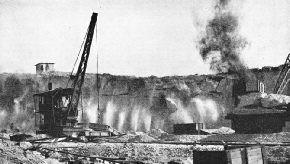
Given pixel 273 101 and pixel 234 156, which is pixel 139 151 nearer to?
pixel 234 156

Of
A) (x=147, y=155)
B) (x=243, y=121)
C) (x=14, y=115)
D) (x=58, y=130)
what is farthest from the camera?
(x=14, y=115)

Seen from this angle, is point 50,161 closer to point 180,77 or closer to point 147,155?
point 147,155

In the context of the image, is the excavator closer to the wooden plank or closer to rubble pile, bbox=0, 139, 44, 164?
rubble pile, bbox=0, 139, 44, 164

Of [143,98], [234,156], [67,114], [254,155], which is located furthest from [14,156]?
[143,98]

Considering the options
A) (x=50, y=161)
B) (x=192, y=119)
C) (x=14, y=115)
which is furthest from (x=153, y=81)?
(x=50, y=161)

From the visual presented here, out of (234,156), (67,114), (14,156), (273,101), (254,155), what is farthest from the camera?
(67,114)

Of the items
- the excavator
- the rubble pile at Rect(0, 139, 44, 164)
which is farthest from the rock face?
the rubble pile at Rect(0, 139, 44, 164)

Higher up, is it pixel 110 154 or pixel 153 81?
pixel 153 81

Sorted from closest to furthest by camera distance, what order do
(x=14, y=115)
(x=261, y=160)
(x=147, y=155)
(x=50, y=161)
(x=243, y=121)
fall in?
(x=261, y=160) < (x=50, y=161) < (x=147, y=155) < (x=243, y=121) < (x=14, y=115)

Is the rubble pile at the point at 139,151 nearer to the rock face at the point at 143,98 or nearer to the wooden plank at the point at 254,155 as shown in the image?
the wooden plank at the point at 254,155

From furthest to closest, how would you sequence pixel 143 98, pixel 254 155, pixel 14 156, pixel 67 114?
pixel 143 98
pixel 67 114
pixel 14 156
pixel 254 155
